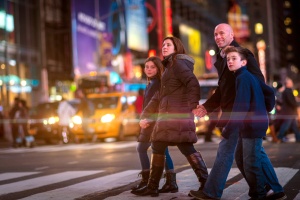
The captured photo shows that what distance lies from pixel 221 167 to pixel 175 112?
0.91 metres

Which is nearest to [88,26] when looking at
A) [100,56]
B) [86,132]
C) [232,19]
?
[100,56]

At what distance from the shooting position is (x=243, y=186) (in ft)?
27.5

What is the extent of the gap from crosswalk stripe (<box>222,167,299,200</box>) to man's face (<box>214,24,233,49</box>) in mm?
1664

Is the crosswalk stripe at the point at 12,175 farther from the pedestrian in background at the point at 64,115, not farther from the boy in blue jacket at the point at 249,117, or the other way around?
the pedestrian in background at the point at 64,115

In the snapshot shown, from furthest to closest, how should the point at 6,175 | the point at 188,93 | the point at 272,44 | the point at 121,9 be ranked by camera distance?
the point at 272,44 < the point at 121,9 < the point at 6,175 < the point at 188,93

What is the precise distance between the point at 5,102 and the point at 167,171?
30769 millimetres

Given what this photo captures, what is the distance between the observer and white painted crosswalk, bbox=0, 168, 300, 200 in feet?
26.2

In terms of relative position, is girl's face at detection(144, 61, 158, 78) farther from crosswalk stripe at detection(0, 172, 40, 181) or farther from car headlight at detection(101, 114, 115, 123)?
car headlight at detection(101, 114, 115, 123)

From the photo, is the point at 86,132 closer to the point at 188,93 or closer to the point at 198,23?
the point at 188,93

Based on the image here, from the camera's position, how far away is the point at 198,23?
101250 millimetres

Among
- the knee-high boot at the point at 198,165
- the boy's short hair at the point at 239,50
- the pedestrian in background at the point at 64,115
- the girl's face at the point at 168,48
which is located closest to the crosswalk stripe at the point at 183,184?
the knee-high boot at the point at 198,165

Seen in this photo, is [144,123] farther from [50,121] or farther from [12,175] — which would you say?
[50,121]

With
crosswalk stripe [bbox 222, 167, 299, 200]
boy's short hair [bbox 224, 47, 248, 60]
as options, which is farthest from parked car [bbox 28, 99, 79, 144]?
boy's short hair [bbox 224, 47, 248, 60]

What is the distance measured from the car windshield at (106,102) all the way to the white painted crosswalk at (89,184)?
13456 millimetres
